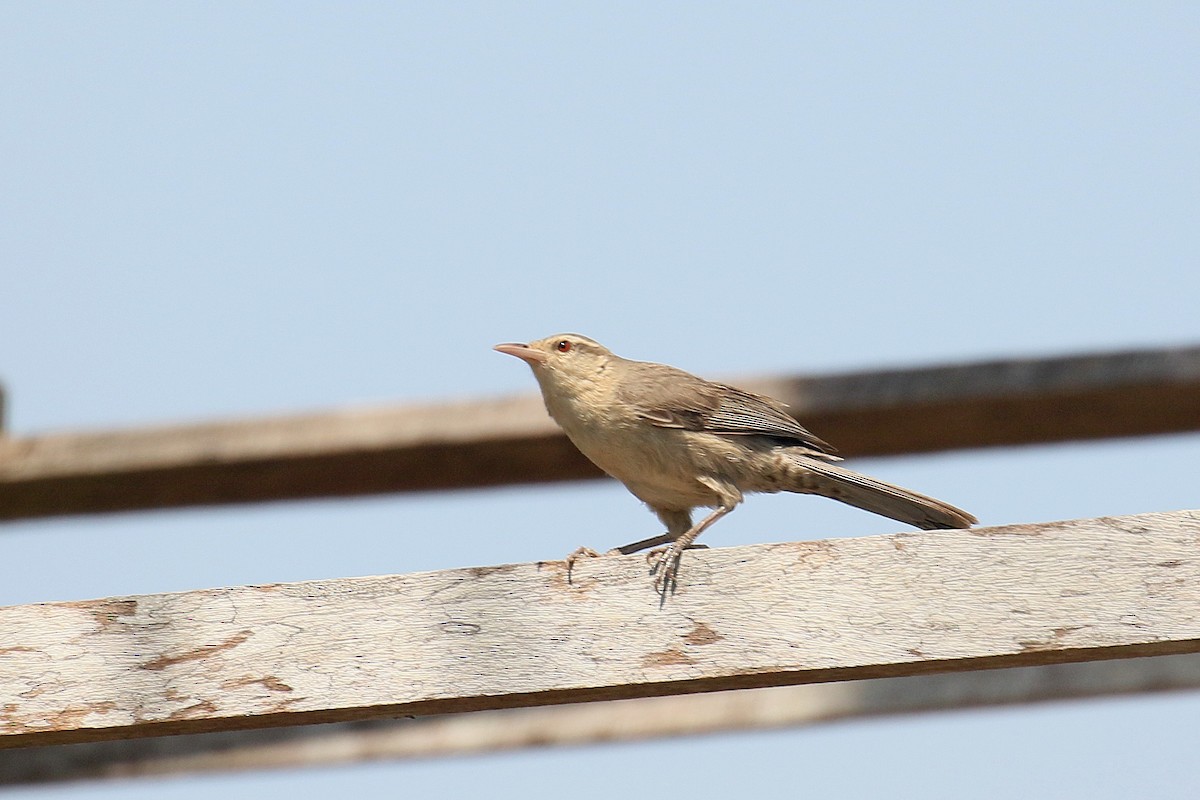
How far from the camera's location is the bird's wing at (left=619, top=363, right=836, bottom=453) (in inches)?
174

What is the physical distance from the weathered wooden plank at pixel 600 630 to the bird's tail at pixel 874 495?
1148 mm

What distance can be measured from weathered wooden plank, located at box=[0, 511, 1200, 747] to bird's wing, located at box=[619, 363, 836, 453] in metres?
1.63

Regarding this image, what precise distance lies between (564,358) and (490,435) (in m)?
0.42

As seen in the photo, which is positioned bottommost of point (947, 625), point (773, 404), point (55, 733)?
point (55, 733)

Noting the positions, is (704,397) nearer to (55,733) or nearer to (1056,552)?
(1056,552)

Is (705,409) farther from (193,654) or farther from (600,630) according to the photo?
(193,654)

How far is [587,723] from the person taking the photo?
19.0 ft

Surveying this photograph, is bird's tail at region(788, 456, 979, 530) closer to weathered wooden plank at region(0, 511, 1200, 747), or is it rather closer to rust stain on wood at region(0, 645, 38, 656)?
weathered wooden plank at region(0, 511, 1200, 747)

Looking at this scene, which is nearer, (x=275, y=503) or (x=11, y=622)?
(x=11, y=622)

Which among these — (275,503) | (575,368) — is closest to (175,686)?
(575,368)

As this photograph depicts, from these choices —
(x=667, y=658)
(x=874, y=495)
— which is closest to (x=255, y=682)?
(x=667, y=658)

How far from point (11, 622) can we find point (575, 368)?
215cm

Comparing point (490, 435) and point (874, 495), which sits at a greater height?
point (490, 435)

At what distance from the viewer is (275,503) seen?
5340 mm
